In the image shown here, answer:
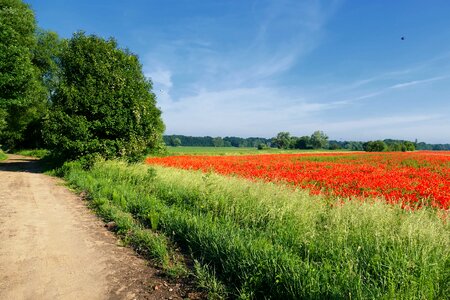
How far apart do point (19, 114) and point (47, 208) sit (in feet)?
101

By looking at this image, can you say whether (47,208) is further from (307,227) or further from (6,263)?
(307,227)

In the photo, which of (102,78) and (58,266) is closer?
(58,266)

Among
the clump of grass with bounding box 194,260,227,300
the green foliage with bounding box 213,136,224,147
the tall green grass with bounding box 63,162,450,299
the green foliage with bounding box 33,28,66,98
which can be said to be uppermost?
the green foliage with bounding box 33,28,66,98

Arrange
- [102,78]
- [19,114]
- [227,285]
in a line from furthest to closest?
[19,114]
[102,78]
[227,285]

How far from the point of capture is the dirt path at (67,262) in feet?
14.5

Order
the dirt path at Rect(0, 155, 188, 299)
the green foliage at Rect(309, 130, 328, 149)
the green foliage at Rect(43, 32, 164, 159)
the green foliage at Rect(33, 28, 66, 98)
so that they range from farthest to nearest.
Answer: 1. the green foliage at Rect(309, 130, 328, 149)
2. the green foliage at Rect(33, 28, 66, 98)
3. the green foliage at Rect(43, 32, 164, 159)
4. the dirt path at Rect(0, 155, 188, 299)

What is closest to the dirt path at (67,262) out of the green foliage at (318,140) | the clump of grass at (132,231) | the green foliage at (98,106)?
the clump of grass at (132,231)

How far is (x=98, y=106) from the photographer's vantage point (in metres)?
18.3

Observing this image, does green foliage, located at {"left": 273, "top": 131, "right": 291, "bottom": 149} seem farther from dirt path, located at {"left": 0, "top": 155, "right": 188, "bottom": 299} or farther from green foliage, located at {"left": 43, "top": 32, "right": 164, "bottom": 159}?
dirt path, located at {"left": 0, "top": 155, "right": 188, "bottom": 299}

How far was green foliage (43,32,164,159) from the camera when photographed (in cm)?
1770

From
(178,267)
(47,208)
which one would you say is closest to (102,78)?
(47,208)

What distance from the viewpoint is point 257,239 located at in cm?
536

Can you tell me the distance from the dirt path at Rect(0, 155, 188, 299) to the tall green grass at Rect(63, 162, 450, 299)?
1.01 m

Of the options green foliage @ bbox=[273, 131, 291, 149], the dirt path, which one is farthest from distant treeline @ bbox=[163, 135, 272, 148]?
the dirt path
